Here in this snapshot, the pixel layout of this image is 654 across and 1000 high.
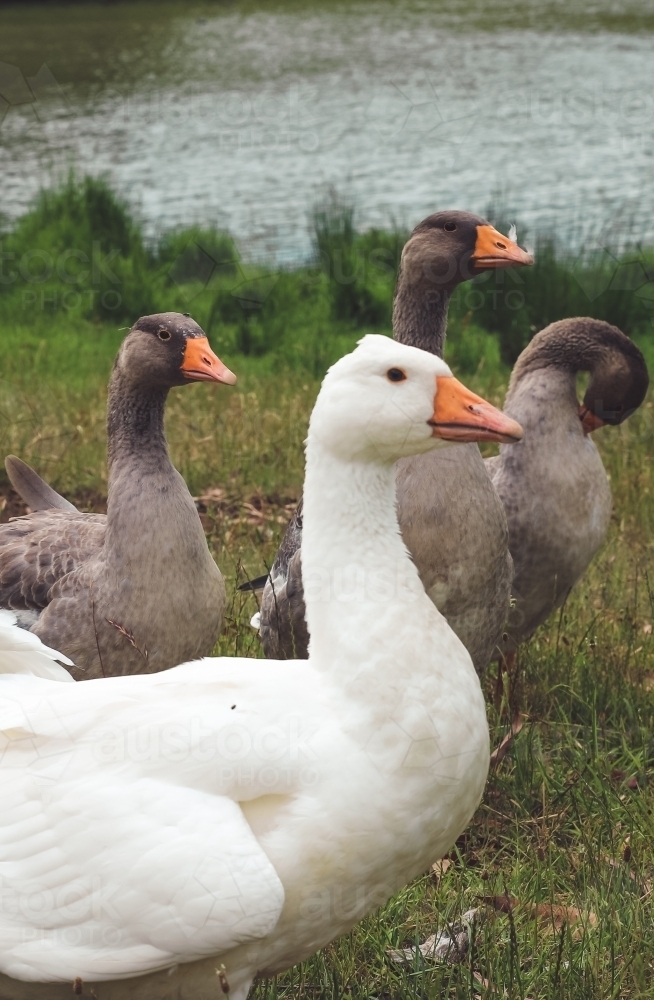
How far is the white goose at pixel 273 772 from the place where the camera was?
2.54 meters

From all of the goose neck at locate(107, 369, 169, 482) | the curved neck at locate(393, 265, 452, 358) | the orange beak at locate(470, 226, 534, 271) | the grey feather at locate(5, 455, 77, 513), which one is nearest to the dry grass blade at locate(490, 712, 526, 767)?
the curved neck at locate(393, 265, 452, 358)

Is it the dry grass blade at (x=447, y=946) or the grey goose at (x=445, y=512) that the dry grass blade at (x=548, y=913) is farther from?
the grey goose at (x=445, y=512)

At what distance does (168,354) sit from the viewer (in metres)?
4.13

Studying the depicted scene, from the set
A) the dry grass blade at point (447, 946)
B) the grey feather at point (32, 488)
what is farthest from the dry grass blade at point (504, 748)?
the grey feather at point (32, 488)

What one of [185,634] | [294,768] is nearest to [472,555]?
[185,634]

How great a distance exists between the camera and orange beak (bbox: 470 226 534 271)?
440 cm

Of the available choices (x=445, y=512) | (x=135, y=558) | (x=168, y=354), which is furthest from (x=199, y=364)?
(x=445, y=512)

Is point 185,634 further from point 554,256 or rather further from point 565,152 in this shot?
point 565,152

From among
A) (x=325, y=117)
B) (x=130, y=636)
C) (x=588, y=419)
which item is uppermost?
(x=588, y=419)

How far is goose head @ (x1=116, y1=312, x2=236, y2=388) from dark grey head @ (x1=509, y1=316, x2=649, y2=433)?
1.35 metres

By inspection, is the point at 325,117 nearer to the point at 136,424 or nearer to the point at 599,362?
the point at 599,362

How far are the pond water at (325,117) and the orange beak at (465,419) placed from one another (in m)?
7.67

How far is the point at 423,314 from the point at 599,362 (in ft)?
2.59

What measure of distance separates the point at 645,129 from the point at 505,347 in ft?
28.0
